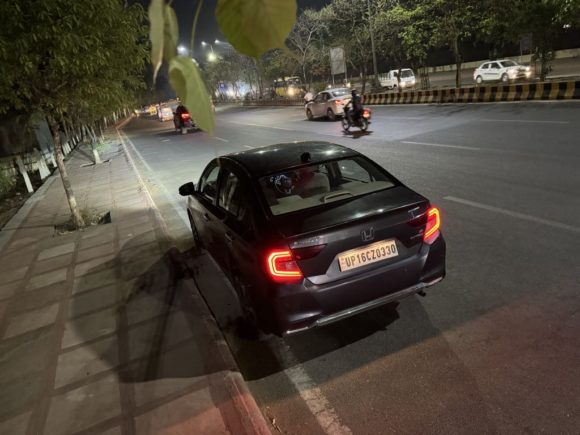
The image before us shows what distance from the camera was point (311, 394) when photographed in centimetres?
313

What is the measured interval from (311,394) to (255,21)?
9.11 feet

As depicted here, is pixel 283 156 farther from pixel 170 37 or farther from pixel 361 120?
pixel 361 120

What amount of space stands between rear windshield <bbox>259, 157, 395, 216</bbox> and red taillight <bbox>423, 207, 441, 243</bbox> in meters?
0.45

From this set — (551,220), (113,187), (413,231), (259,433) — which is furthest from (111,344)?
(113,187)

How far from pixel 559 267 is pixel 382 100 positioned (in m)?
22.7

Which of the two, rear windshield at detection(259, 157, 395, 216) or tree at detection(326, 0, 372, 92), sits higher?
tree at detection(326, 0, 372, 92)

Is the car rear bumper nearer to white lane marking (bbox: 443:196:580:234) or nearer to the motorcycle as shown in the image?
white lane marking (bbox: 443:196:580:234)

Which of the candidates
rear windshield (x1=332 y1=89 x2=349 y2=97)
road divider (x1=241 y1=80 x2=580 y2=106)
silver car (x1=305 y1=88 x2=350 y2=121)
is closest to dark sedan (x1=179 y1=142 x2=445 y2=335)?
road divider (x1=241 y1=80 x2=580 y2=106)

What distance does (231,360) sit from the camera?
3.48m

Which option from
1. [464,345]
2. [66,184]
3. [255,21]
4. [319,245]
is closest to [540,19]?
[66,184]

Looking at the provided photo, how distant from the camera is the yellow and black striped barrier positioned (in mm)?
15068

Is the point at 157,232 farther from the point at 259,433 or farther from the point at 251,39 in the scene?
the point at 251,39

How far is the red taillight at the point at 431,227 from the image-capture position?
3541mm

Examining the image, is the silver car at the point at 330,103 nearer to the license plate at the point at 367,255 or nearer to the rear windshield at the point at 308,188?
the rear windshield at the point at 308,188
